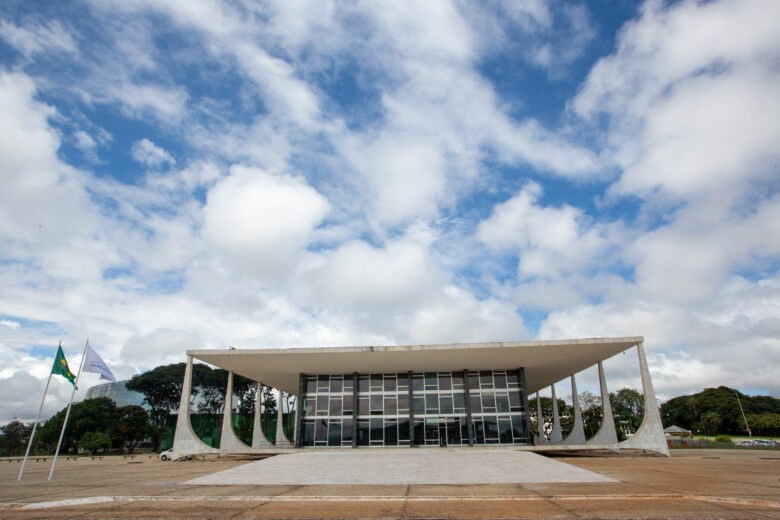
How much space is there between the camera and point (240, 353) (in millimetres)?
25641

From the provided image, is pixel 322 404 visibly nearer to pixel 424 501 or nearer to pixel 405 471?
pixel 405 471

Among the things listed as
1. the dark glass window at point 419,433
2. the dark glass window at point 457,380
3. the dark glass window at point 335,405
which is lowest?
the dark glass window at point 419,433

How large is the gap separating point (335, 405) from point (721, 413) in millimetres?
75245

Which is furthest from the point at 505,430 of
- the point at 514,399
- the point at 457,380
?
the point at 457,380

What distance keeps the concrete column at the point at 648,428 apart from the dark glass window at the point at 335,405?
1877 centimetres

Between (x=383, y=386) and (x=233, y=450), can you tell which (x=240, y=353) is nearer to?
(x=233, y=450)

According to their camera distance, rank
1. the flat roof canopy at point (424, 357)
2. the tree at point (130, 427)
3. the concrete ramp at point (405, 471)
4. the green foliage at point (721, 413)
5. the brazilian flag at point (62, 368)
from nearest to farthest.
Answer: the concrete ramp at point (405, 471) < the brazilian flag at point (62, 368) < the flat roof canopy at point (424, 357) < the tree at point (130, 427) < the green foliage at point (721, 413)

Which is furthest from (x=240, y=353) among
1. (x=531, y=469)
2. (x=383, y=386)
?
(x=531, y=469)

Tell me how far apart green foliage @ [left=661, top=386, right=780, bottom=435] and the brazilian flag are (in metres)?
82.0

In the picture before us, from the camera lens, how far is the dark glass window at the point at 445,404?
2991 cm

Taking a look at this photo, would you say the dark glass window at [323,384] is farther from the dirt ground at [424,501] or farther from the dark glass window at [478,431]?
the dirt ground at [424,501]

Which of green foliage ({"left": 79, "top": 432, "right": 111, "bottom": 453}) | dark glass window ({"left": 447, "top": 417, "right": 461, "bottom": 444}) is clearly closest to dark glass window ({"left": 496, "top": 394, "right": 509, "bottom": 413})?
dark glass window ({"left": 447, "top": 417, "right": 461, "bottom": 444})

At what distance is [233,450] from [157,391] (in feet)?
131

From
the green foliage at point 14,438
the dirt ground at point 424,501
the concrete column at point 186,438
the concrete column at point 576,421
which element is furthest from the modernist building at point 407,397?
the green foliage at point 14,438
